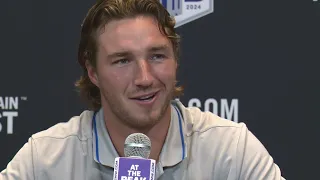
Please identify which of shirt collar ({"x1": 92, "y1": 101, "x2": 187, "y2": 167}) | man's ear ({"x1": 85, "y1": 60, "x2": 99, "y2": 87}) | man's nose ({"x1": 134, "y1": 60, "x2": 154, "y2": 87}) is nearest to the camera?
man's nose ({"x1": 134, "y1": 60, "x2": 154, "y2": 87})

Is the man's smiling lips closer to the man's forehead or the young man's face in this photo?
the young man's face

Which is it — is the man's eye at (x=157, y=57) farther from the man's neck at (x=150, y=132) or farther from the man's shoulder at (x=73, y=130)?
the man's shoulder at (x=73, y=130)

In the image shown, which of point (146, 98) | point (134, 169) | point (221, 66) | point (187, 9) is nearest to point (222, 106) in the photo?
point (221, 66)

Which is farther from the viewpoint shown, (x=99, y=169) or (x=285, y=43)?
(x=285, y=43)

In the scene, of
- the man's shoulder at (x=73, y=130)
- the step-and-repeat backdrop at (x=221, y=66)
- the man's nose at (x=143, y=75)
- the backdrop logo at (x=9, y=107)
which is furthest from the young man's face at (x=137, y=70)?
the backdrop logo at (x=9, y=107)

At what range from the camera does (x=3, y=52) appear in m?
1.97

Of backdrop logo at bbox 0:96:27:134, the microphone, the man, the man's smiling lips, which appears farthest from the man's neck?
backdrop logo at bbox 0:96:27:134

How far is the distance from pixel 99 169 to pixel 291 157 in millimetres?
819

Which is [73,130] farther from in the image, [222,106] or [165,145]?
[222,106]

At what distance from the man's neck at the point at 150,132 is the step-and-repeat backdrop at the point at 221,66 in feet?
1.75

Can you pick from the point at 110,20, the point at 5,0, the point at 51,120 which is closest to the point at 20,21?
the point at 5,0

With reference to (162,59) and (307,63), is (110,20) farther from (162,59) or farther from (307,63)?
(307,63)

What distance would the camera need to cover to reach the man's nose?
124 cm

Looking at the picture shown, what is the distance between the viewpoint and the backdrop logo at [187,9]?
1.93m
